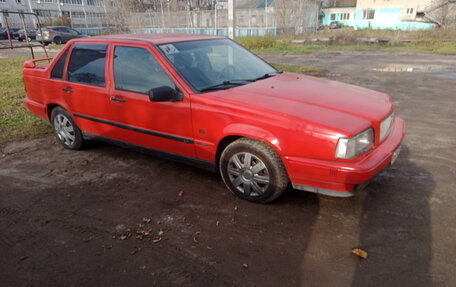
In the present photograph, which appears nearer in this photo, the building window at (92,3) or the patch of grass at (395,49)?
the patch of grass at (395,49)

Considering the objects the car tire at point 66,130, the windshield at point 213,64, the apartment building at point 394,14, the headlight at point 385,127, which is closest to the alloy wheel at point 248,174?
the windshield at point 213,64

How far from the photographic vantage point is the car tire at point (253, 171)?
313 centimetres

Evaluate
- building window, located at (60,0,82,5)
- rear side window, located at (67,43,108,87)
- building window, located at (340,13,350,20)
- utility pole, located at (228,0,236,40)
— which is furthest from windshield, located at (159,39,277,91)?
building window, located at (60,0,82,5)

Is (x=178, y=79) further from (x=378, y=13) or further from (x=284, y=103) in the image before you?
(x=378, y=13)

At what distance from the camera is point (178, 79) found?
352cm

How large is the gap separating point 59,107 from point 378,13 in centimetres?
4313

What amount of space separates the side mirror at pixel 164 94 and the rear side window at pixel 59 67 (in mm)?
2119

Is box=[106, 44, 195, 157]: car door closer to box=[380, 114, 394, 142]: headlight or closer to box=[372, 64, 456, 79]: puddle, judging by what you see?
box=[380, 114, 394, 142]: headlight

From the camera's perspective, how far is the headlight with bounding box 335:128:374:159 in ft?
9.08

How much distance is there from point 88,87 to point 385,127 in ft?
11.7

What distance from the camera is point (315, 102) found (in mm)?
3191

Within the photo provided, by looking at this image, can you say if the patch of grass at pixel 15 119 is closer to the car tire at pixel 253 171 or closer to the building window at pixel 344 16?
the car tire at pixel 253 171

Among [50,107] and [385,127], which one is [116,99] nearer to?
[50,107]

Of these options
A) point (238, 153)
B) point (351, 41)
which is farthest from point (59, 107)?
point (351, 41)
